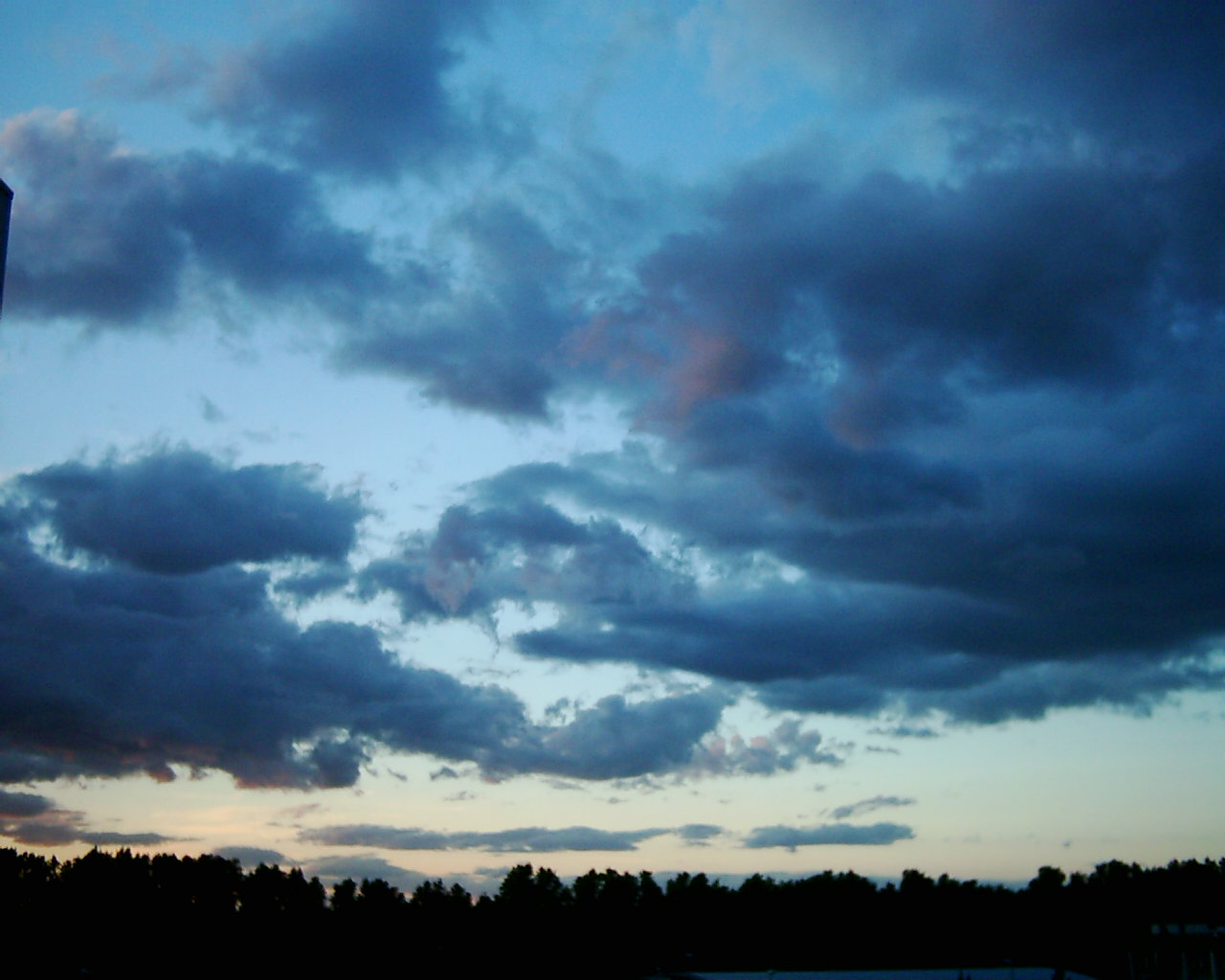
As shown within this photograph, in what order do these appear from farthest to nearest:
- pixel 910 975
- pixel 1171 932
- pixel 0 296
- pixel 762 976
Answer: pixel 1171 932 → pixel 910 975 → pixel 762 976 → pixel 0 296

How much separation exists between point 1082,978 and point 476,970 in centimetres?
10199

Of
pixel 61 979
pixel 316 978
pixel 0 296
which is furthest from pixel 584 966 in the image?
pixel 0 296

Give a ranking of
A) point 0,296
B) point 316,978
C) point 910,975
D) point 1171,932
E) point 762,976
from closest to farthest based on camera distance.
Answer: point 0,296 → point 762,976 → point 910,975 → point 1171,932 → point 316,978

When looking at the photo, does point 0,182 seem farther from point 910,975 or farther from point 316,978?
point 316,978

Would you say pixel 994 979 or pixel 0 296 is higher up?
pixel 0 296

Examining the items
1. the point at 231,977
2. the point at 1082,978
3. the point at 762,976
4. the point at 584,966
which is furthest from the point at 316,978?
the point at 1082,978

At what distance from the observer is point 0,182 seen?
68938 mm

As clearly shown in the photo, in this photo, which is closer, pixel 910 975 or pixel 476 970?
pixel 910 975

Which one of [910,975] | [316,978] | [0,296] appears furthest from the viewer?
[316,978]

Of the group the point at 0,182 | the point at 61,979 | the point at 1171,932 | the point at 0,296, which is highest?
the point at 0,182

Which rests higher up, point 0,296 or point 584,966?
point 0,296

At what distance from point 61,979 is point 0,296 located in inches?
6510

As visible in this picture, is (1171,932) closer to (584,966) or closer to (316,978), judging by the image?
(584,966)

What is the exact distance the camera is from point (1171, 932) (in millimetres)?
146375
